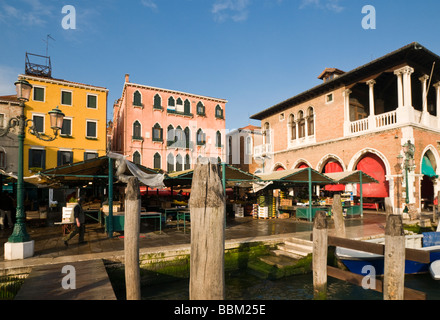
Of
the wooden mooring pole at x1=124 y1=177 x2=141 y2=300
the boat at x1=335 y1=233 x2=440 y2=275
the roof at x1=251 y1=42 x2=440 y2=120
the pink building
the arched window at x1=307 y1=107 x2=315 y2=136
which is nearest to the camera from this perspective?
the wooden mooring pole at x1=124 y1=177 x2=141 y2=300

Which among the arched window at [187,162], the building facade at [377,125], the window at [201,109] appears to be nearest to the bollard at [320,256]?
the building facade at [377,125]

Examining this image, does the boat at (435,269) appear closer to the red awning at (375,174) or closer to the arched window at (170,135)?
the red awning at (375,174)

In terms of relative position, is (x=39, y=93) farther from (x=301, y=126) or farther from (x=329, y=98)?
(x=329, y=98)

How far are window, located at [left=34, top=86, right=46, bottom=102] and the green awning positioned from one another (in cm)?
2660

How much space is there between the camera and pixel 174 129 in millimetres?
25031

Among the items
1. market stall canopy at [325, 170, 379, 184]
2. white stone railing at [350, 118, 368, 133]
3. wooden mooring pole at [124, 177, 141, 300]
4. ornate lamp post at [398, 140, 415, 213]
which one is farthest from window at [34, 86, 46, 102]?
ornate lamp post at [398, 140, 415, 213]

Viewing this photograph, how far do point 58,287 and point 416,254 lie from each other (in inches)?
246

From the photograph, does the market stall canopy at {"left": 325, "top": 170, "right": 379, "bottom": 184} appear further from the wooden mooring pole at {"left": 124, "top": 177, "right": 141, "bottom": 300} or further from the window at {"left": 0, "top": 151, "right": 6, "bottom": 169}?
the window at {"left": 0, "top": 151, "right": 6, "bottom": 169}

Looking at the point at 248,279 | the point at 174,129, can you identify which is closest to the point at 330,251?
the point at 248,279

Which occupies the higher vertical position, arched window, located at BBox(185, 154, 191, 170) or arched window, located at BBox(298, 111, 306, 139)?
arched window, located at BBox(298, 111, 306, 139)

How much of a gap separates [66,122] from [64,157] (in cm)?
285

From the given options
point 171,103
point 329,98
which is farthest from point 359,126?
point 171,103

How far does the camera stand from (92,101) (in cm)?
2316

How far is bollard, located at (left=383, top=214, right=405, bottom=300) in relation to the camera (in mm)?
4387
